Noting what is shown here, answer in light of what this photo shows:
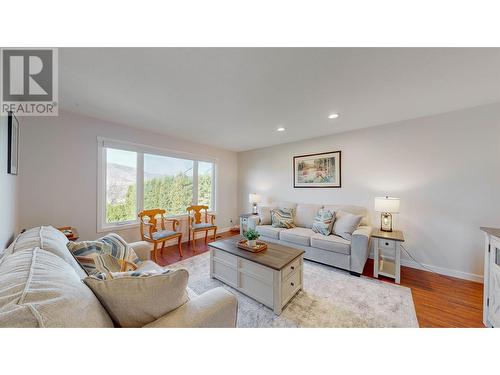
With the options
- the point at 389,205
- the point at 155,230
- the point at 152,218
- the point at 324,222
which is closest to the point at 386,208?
the point at 389,205

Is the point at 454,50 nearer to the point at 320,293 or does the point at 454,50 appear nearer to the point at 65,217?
the point at 320,293

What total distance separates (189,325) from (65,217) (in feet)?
9.27

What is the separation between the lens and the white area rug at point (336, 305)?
154cm

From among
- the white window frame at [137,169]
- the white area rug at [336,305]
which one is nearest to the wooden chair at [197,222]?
the white window frame at [137,169]

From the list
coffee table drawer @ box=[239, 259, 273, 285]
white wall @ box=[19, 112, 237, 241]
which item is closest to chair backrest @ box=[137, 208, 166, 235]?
white wall @ box=[19, 112, 237, 241]

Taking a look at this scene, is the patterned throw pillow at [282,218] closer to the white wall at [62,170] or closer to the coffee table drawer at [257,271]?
the coffee table drawer at [257,271]

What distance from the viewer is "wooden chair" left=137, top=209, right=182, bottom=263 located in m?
2.78

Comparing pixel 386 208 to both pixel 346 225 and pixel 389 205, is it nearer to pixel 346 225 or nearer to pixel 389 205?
pixel 389 205

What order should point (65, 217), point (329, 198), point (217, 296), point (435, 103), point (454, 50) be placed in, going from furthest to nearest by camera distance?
point (329, 198), point (65, 217), point (435, 103), point (454, 50), point (217, 296)

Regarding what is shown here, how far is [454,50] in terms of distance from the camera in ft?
4.17

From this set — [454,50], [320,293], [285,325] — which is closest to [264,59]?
[454,50]

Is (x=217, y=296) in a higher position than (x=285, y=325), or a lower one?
higher

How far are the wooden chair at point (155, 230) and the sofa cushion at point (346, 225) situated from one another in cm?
262

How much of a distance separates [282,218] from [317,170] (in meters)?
1.23
